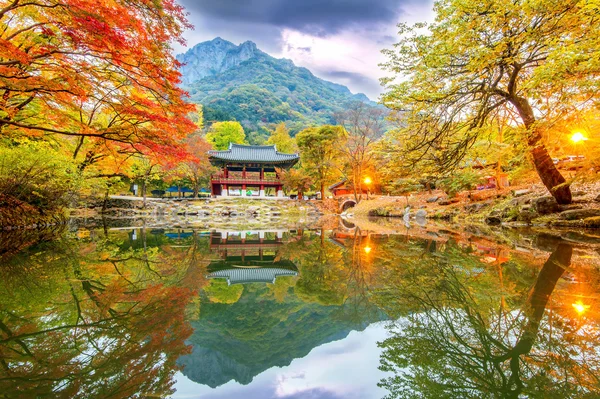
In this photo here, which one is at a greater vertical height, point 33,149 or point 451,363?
point 33,149

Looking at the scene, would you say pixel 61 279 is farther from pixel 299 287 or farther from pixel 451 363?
pixel 451 363

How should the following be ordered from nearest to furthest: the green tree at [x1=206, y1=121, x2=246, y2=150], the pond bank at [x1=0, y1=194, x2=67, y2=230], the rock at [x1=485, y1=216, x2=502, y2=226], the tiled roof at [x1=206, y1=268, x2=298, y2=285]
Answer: the tiled roof at [x1=206, y1=268, x2=298, y2=285] → the pond bank at [x1=0, y1=194, x2=67, y2=230] → the rock at [x1=485, y1=216, x2=502, y2=226] → the green tree at [x1=206, y1=121, x2=246, y2=150]

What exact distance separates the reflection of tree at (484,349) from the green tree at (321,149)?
2639 cm

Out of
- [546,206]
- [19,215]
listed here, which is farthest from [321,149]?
[19,215]

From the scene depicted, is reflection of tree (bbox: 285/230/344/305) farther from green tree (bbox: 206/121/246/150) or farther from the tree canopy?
Answer: green tree (bbox: 206/121/246/150)

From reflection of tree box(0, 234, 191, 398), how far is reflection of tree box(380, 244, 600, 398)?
1.52m

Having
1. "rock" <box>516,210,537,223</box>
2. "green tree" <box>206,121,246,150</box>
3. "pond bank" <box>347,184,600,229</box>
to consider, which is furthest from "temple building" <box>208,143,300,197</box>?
"rock" <box>516,210,537,223</box>

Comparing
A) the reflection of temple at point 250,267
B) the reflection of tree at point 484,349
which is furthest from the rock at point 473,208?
the reflection of tree at point 484,349

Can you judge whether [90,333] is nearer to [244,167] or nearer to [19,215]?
[19,215]

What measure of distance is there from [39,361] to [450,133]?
10.1 m

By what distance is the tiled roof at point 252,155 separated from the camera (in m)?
30.7

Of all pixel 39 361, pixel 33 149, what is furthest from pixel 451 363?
pixel 33 149

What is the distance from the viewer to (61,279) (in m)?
3.76

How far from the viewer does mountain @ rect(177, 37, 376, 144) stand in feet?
248
